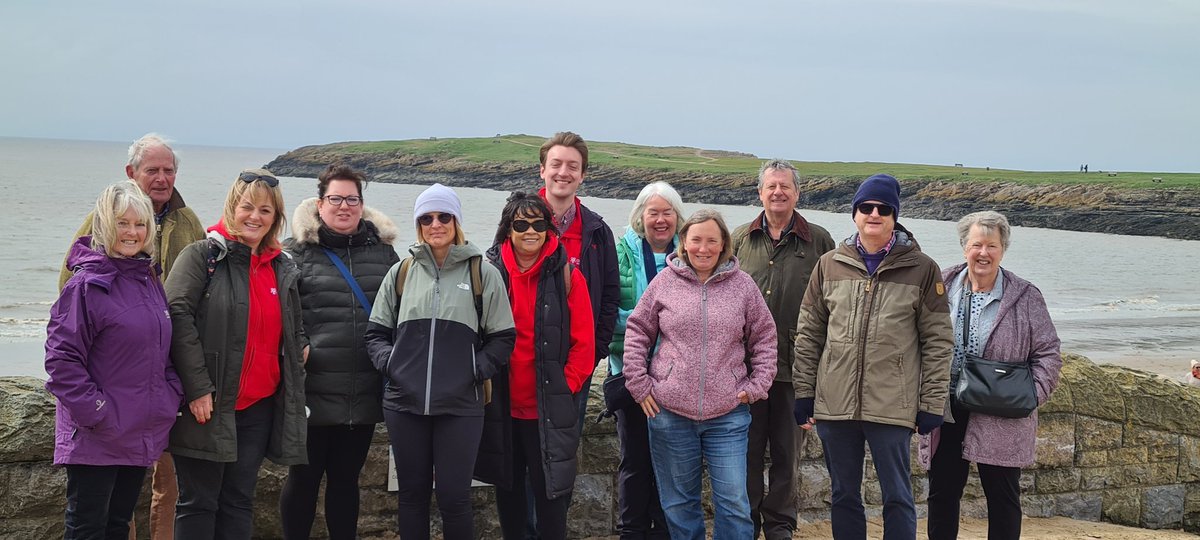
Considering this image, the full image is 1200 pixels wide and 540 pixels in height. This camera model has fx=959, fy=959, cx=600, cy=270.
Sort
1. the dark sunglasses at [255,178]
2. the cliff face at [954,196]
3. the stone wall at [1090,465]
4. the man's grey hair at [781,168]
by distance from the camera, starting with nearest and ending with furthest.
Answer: the dark sunglasses at [255,178], the man's grey hair at [781,168], the stone wall at [1090,465], the cliff face at [954,196]

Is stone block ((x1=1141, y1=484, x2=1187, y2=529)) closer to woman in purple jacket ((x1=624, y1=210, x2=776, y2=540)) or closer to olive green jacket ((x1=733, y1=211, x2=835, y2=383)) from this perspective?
olive green jacket ((x1=733, y1=211, x2=835, y2=383))

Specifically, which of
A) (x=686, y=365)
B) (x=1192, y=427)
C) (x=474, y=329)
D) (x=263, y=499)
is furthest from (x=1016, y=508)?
(x=263, y=499)

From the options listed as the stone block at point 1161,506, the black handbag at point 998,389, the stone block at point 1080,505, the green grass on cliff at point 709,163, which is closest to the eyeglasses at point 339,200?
the black handbag at point 998,389

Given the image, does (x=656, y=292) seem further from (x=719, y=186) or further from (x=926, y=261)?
(x=719, y=186)

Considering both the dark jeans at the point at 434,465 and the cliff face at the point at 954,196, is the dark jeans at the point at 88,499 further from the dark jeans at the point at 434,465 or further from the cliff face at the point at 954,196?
the cliff face at the point at 954,196

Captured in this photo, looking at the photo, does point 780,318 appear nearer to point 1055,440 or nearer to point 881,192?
point 881,192

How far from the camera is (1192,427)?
5605 mm

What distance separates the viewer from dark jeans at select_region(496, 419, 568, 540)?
4.01m

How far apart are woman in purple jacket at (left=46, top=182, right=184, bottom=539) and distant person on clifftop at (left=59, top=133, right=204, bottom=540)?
543mm

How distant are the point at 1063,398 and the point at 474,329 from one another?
3.50 meters

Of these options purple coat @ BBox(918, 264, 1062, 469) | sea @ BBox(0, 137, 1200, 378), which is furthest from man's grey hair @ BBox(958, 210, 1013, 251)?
sea @ BBox(0, 137, 1200, 378)

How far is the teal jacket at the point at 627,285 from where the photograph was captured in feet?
14.6

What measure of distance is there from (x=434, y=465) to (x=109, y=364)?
1238 mm

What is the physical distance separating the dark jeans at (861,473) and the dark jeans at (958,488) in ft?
1.30
